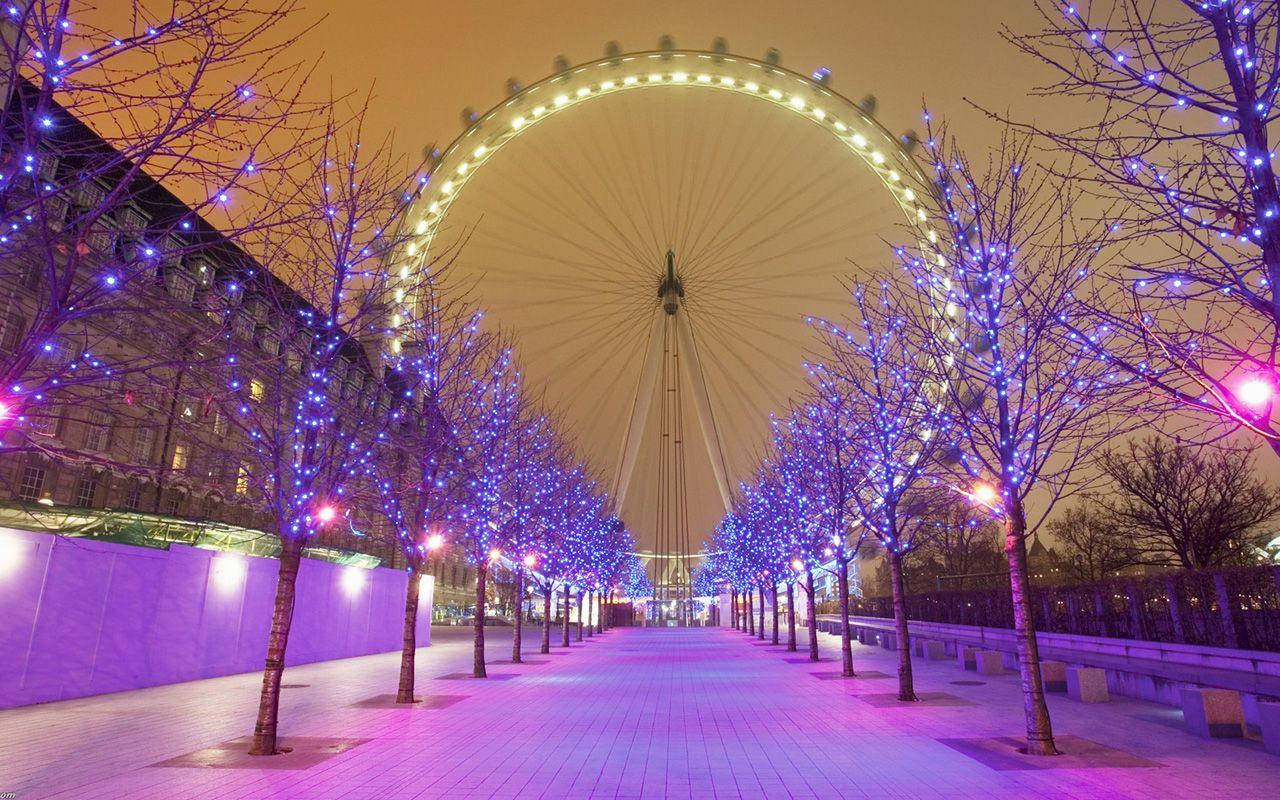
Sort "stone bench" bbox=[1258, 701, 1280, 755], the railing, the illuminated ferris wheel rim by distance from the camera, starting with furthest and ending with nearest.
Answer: the illuminated ferris wheel rim → the railing → "stone bench" bbox=[1258, 701, 1280, 755]

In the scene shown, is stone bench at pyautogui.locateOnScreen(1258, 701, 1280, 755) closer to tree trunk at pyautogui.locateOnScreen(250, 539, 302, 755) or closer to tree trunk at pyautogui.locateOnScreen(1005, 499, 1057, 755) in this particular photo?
tree trunk at pyautogui.locateOnScreen(1005, 499, 1057, 755)

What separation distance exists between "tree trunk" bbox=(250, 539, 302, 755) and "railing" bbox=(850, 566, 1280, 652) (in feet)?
44.4

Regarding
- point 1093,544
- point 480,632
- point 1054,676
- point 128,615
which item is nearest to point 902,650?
point 1054,676

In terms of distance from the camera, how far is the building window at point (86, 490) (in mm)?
32625

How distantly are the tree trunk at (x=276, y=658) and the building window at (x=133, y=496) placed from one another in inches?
1138

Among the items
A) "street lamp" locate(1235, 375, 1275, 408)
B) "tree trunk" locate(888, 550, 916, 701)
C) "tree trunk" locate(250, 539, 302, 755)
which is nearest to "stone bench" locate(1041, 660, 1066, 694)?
"tree trunk" locate(888, 550, 916, 701)

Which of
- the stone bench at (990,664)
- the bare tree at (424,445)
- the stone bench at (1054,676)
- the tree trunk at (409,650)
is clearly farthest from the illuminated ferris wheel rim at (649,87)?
the stone bench at (1054,676)

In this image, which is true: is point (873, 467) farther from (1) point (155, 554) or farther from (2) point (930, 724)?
(1) point (155, 554)

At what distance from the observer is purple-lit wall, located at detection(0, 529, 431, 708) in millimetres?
16438

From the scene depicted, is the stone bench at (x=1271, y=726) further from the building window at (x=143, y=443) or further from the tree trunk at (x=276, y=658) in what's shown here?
the building window at (x=143, y=443)

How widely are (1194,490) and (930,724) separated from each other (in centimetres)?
3899

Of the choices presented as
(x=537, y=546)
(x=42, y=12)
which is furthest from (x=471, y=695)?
(x=42, y=12)

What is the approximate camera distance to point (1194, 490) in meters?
42.8

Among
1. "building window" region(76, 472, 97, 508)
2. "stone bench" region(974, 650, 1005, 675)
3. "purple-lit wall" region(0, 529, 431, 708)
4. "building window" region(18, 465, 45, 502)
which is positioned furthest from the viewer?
"building window" region(76, 472, 97, 508)
